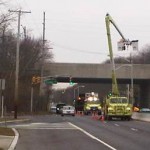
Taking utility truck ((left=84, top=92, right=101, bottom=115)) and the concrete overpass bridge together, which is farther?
the concrete overpass bridge

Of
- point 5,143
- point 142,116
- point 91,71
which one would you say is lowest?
point 5,143

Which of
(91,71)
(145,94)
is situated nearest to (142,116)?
(91,71)

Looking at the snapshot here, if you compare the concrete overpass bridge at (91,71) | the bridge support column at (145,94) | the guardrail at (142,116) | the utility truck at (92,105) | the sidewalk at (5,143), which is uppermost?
the concrete overpass bridge at (91,71)

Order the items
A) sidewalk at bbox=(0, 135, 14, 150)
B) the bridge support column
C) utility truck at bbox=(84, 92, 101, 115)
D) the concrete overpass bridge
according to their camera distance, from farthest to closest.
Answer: the bridge support column
the concrete overpass bridge
utility truck at bbox=(84, 92, 101, 115)
sidewalk at bbox=(0, 135, 14, 150)

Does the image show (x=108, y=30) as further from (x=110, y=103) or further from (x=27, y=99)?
(x=27, y=99)

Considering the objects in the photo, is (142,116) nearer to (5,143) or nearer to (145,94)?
(5,143)

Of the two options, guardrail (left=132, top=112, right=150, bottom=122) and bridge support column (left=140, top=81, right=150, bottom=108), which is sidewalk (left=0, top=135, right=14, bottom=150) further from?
bridge support column (left=140, top=81, right=150, bottom=108)

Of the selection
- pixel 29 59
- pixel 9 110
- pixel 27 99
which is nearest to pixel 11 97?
pixel 9 110

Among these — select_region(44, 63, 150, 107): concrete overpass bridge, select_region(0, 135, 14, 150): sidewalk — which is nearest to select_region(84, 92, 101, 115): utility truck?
select_region(44, 63, 150, 107): concrete overpass bridge

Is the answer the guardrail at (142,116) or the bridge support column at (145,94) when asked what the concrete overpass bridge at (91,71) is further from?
the guardrail at (142,116)

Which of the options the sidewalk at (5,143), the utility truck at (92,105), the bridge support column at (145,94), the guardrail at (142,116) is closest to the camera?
the sidewalk at (5,143)

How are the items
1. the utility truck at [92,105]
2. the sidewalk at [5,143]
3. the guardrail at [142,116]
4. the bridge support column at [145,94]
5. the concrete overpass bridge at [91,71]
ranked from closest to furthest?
the sidewalk at [5,143]
the guardrail at [142,116]
the utility truck at [92,105]
the concrete overpass bridge at [91,71]
the bridge support column at [145,94]

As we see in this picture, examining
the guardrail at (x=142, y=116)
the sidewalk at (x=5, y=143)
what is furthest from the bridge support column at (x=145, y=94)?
the sidewalk at (x=5, y=143)

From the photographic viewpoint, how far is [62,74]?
9156 centimetres
